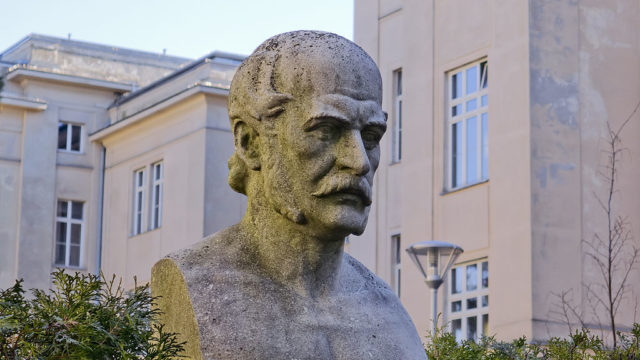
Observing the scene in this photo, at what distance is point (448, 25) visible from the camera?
98.9 feet

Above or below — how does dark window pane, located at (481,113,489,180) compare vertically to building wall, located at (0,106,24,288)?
below

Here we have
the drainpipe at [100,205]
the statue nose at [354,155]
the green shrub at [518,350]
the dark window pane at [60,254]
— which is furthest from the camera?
the dark window pane at [60,254]

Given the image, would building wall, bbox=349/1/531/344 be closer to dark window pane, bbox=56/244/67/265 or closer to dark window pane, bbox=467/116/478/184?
dark window pane, bbox=467/116/478/184

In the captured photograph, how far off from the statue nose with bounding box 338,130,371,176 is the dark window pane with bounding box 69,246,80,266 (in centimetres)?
4229

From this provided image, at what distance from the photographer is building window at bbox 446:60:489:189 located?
95.5 ft

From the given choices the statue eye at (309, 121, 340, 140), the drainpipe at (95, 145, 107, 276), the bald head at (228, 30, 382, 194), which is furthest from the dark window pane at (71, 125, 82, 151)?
the statue eye at (309, 121, 340, 140)

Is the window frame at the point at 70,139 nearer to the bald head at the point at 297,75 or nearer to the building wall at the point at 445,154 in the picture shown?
the building wall at the point at 445,154

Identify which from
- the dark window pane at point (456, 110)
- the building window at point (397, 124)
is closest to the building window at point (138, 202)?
the building window at point (397, 124)

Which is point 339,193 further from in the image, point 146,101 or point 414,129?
point 146,101

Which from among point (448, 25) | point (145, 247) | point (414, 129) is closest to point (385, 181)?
point (414, 129)

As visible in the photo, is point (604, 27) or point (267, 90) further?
point (604, 27)

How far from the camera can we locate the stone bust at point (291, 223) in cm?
670

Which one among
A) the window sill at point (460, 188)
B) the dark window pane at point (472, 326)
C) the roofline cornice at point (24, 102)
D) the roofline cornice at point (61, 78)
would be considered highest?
the roofline cornice at point (61, 78)

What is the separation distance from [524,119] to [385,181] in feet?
18.3
